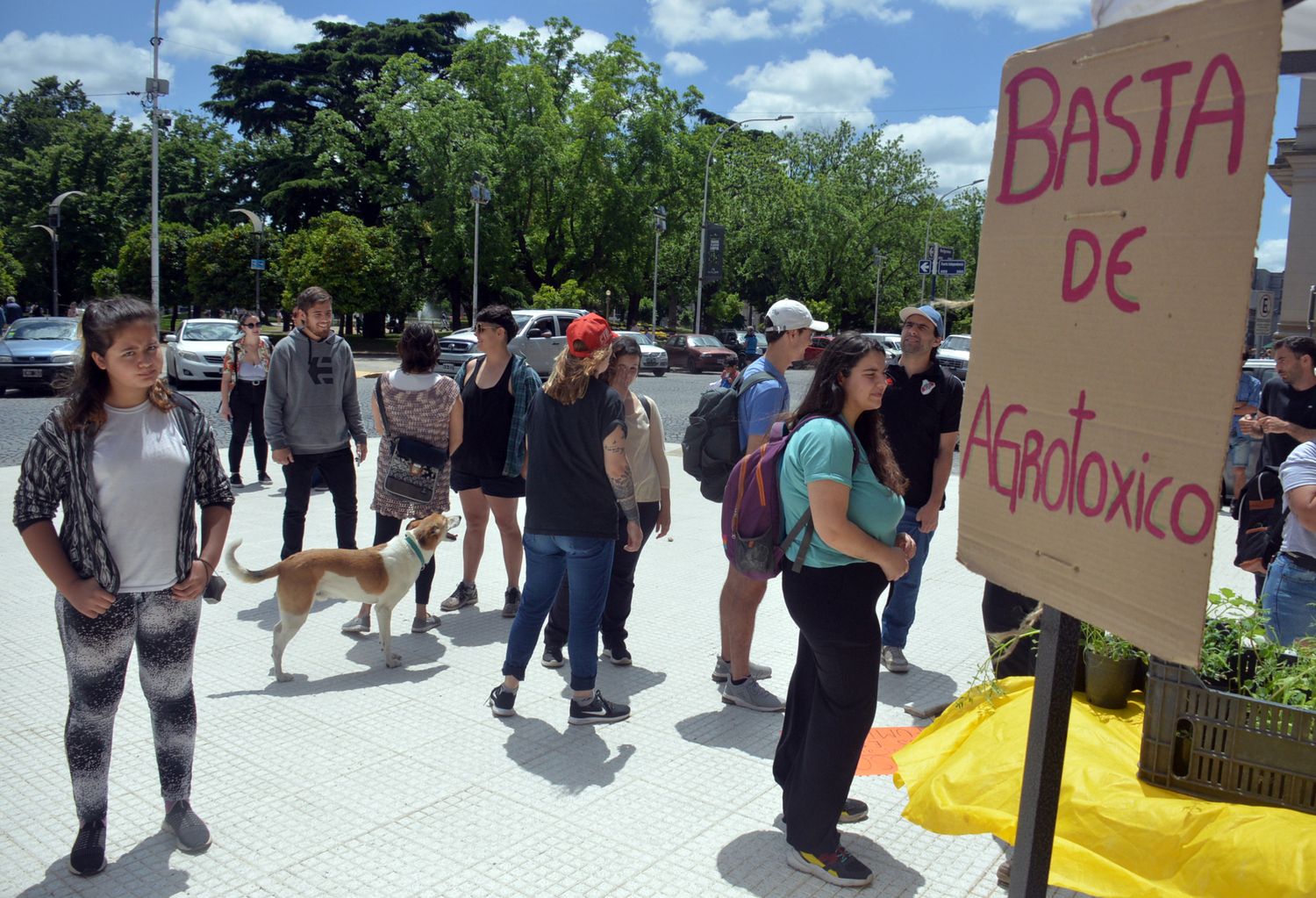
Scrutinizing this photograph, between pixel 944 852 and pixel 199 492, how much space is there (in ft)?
9.46

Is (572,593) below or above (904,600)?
above

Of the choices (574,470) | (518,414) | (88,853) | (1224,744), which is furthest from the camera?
(518,414)

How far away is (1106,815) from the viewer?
8.36 ft

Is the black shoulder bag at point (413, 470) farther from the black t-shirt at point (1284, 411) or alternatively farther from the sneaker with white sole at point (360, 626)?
the black t-shirt at point (1284, 411)

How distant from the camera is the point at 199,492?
11.2ft

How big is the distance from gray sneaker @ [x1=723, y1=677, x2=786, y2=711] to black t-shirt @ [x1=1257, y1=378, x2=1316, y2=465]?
3.57 metres

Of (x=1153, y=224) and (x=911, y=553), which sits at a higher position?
(x=1153, y=224)

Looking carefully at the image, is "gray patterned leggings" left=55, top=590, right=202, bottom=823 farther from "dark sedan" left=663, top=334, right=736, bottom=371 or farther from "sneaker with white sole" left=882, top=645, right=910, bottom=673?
"dark sedan" left=663, top=334, right=736, bottom=371

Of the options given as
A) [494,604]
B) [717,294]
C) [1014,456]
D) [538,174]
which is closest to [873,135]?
[717,294]

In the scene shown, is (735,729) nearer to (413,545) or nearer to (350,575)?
(413,545)

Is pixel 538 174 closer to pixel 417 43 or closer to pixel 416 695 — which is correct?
pixel 417 43

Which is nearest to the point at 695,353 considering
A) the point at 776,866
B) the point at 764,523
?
the point at 764,523

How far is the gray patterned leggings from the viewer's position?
3.18 meters

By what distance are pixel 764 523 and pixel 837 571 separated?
0.31m
